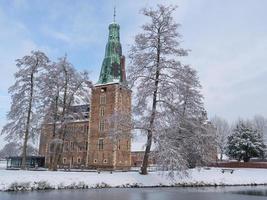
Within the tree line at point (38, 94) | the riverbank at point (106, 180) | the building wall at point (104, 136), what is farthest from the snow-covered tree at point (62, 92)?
the building wall at point (104, 136)

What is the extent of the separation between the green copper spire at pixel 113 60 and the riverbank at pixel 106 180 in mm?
34387

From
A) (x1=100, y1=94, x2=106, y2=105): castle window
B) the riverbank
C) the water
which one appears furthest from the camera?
(x1=100, y1=94, x2=106, y2=105): castle window

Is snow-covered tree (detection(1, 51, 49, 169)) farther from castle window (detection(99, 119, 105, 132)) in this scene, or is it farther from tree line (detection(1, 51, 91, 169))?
castle window (detection(99, 119, 105, 132))

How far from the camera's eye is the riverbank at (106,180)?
23000 millimetres

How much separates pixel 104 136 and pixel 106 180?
37.2 metres

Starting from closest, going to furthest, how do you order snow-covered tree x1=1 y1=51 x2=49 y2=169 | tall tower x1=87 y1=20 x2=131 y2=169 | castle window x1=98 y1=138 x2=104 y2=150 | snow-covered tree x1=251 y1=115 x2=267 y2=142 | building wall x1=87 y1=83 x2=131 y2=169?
1. snow-covered tree x1=1 y1=51 x2=49 y2=169
2. building wall x1=87 y1=83 x2=131 y2=169
3. tall tower x1=87 y1=20 x2=131 y2=169
4. castle window x1=98 y1=138 x2=104 y2=150
5. snow-covered tree x1=251 y1=115 x2=267 y2=142

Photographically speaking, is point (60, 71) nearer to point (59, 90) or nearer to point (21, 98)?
point (59, 90)

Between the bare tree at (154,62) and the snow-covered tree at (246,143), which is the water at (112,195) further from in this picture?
the snow-covered tree at (246,143)

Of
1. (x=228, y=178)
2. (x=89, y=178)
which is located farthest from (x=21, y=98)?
(x=228, y=178)

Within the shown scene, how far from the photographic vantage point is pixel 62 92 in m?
38.2

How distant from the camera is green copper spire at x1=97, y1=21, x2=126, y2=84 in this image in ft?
219

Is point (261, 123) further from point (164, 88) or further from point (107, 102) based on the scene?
point (164, 88)

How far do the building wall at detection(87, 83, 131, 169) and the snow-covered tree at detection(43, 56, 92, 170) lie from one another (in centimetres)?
2259

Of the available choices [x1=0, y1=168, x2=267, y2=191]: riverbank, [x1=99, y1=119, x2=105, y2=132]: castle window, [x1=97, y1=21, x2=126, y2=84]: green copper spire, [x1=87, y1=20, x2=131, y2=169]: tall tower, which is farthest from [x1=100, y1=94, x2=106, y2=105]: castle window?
[x1=0, y1=168, x2=267, y2=191]: riverbank
